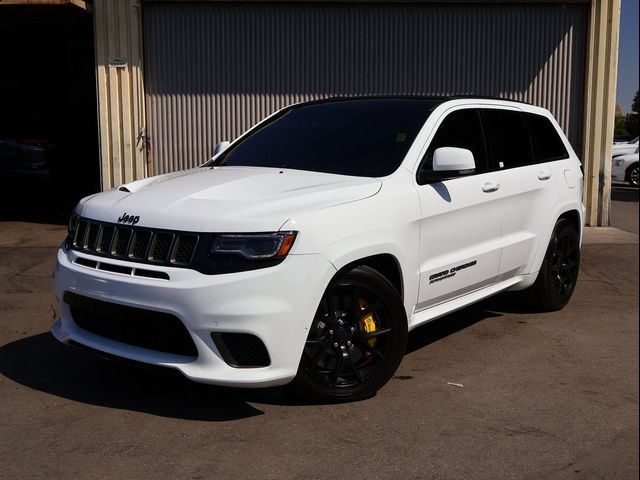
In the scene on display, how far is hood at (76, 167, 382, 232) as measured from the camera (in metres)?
3.94

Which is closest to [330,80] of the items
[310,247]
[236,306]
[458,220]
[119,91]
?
[119,91]

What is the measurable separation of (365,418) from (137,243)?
1.50 metres

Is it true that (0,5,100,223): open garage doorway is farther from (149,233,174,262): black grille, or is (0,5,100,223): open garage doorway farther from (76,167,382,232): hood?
(149,233,174,262): black grille

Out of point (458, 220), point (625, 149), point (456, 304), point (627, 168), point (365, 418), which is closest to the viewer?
point (365, 418)

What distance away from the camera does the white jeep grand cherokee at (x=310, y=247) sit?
3883 mm

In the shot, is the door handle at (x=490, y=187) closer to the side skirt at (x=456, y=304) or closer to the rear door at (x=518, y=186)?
the rear door at (x=518, y=186)

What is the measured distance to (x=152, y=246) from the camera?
4.02 meters

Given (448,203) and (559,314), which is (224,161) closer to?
(448,203)

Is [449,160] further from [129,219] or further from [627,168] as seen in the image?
[627,168]

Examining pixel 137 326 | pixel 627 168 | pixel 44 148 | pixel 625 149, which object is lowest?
pixel 627 168

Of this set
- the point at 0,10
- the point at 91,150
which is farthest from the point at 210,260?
the point at 91,150

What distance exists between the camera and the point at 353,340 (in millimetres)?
4312

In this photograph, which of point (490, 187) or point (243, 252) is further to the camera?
point (490, 187)

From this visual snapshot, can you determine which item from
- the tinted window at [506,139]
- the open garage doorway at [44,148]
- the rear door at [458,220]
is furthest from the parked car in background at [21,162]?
the rear door at [458,220]
